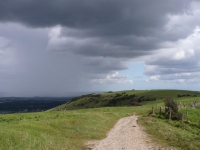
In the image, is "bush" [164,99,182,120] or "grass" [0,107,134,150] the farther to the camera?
"bush" [164,99,182,120]

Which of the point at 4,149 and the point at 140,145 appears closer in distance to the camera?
the point at 4,149

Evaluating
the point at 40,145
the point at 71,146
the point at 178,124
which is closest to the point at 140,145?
the point at 71,146

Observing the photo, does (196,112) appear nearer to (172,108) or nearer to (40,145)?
(172,108)

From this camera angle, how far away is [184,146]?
20109mm

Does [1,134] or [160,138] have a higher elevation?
[1,134]

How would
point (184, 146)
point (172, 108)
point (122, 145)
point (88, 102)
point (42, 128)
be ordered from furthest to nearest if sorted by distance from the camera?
point (88, 102) → point (172, 108) → point (42, 128) → point (122, 145) → point (184, 146)

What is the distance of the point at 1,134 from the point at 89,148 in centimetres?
744

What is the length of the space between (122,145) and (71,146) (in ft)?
15.6

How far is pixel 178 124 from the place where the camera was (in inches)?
1608

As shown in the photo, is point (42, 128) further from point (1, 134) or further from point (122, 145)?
point (122, 145)

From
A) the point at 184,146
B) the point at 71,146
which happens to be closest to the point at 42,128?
the point at 71,146

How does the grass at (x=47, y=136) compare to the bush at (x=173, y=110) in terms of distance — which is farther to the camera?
the bush at (x=173, y=110)

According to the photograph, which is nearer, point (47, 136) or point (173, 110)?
point (47, 136)

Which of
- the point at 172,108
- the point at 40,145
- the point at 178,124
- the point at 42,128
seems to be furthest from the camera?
the point at 172,108
